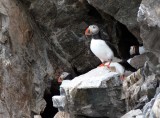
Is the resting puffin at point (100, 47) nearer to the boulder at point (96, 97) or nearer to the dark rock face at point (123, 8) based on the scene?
the dark rock face at point (123, 8)

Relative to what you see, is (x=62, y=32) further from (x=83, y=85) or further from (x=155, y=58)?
(x=155, y=58)

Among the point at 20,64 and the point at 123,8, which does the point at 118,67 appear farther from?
the point at 20,64

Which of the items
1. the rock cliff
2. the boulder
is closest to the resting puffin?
the rock cliff

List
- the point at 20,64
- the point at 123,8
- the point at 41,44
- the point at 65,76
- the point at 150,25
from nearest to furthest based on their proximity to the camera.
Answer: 1. the point at 150,25
2. the point at 123,8
3. the point at 20,64
4. the point at 65,76
5. the point at 41,44

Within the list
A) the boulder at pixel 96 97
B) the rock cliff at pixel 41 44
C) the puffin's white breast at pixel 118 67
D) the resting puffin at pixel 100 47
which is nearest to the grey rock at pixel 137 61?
the puffin's white breast at pixel 118 67

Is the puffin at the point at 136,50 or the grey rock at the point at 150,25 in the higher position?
the grey rock at the point at 150,25

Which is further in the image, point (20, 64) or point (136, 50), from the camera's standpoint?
point (20, 64)

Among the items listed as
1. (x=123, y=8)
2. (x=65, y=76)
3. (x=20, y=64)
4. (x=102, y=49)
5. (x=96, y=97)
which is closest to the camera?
(x=96, y=97)

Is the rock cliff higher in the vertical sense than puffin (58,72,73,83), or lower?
higher

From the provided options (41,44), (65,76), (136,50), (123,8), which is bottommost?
(65,76)

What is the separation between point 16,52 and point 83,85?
2723 millimetres

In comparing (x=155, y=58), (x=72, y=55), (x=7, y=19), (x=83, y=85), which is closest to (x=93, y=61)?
(x=72, y=55)

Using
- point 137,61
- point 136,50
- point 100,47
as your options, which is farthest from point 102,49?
point 136,50

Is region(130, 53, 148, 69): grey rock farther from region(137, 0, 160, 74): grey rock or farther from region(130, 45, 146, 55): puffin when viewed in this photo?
region(137, 0, 160, 74): grey rock
